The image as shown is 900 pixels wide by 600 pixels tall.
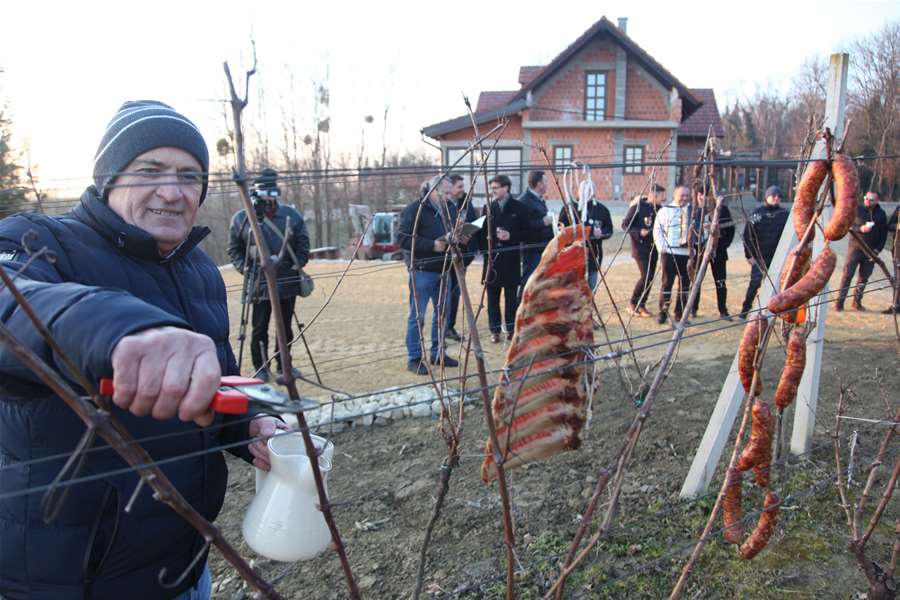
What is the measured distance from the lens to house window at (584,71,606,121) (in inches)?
912

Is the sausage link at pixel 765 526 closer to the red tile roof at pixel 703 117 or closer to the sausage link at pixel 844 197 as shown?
the sausage link at pixel 844 197

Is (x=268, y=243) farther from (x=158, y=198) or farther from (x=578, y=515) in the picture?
(x=158, y=198)

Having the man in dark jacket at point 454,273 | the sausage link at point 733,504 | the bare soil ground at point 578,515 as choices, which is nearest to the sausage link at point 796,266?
the bare soil ground at point 578,515

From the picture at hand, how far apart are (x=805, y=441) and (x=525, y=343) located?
8.74 feet

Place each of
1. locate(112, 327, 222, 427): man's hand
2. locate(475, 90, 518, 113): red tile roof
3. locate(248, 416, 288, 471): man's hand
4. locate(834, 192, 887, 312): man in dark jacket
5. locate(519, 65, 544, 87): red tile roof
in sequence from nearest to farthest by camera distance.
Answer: locate(112, 327, 222, 427): man's hand, locate(248, 416, 288, 471): man's hand, locate(834, 192, 887, 312): man in dark jacket, locate(475, 90, 518, 113): red tile roof, locate(519, 65, 544, 87): red tile roof

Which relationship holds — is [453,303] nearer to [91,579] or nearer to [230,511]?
[230,511]

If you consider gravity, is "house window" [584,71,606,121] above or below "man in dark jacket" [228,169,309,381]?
above

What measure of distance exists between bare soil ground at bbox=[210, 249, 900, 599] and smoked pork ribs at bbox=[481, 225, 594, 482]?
0.25 m

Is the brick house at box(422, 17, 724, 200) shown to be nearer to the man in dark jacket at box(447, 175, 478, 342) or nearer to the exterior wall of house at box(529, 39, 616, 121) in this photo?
the exterior wall of house at box(529, 39, 616, 121)

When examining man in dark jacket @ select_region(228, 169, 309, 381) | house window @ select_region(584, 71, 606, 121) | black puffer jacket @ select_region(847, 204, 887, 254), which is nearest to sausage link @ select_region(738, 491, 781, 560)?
man in dark jacket @ select_region(228, 169, 309, 381)

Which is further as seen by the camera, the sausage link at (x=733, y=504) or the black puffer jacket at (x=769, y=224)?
the black puffer jacket at (x=769, y=224)

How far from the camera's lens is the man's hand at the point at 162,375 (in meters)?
0.79

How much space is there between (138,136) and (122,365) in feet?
3.01

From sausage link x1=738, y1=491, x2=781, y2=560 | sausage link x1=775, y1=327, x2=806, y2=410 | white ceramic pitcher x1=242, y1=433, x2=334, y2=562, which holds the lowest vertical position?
sausage link x1=738, y1=491, x2=781, y2=560
